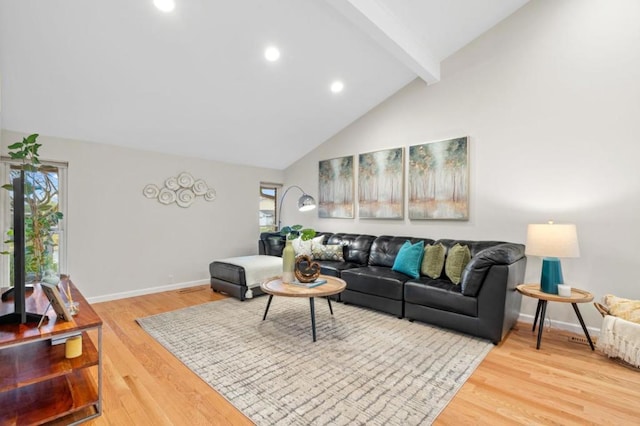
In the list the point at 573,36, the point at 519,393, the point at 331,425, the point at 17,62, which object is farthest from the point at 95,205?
the point at 573,36

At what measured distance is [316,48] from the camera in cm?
339

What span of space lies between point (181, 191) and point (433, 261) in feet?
12.4

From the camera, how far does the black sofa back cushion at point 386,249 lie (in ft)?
13.1

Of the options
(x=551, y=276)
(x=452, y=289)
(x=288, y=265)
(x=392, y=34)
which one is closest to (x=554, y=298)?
(x=551, y=276)

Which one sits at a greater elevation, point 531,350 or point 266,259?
point 266,259

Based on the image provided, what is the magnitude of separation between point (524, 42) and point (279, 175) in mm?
4321

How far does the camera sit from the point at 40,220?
2031 mm

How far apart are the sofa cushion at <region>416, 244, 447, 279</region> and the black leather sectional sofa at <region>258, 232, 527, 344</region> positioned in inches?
2.7

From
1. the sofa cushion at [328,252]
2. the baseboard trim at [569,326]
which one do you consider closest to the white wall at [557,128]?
the baseboard trim at [569,326]

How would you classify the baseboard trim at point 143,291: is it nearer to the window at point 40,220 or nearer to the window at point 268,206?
the window at point 40,220

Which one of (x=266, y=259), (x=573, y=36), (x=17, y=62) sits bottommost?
(x=266, y=259)

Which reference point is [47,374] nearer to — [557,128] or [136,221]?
[136,221]

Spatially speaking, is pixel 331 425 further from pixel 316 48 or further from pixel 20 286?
pixel 316 48

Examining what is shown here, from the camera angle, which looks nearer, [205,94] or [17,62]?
[17,62]
